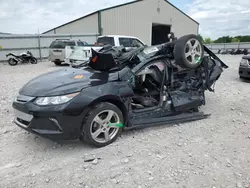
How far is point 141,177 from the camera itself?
248cm

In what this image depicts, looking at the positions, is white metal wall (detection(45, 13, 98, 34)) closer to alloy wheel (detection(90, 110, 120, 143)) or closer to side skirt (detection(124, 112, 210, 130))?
side skirt (detection(124, 112, 210, 130))

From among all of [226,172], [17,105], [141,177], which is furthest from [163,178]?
[17,105]

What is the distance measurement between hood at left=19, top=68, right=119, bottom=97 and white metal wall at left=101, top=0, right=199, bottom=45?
16227mm

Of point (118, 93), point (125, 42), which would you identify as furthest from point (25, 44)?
point (118, 93)

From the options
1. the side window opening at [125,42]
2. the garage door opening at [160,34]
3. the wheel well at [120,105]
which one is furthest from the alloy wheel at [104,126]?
the garage door opening at [160,34]

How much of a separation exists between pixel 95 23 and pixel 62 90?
56.5 ft

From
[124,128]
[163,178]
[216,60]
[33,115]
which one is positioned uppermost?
[216,60]

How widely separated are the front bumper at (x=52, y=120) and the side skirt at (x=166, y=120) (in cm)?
88

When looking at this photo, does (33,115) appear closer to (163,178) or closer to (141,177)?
(141,177)

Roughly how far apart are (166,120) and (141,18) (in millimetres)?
19113

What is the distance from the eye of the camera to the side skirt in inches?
137

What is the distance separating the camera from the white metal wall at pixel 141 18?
18.9m

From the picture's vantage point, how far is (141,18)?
831 inches

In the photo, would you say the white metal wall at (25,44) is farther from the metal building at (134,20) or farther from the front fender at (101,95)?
the front fender at (101,95)
